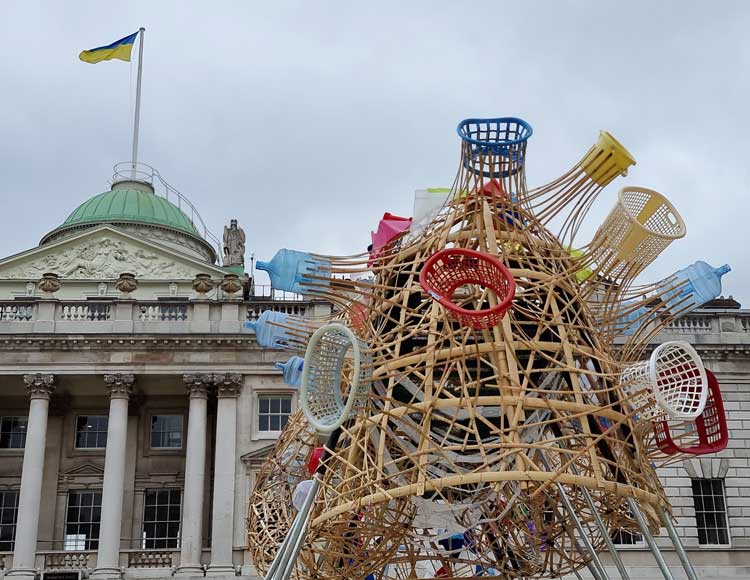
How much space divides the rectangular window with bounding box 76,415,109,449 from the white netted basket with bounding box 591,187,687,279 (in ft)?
108

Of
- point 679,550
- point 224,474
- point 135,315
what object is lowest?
point 679,550

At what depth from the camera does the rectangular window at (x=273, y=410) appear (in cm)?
4219

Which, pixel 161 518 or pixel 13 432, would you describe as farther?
pixel 13 432

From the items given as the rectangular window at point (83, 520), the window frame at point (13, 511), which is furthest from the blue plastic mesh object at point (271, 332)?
the window frame at point (13, 511)

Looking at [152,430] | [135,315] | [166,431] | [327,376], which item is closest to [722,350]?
[166,431]

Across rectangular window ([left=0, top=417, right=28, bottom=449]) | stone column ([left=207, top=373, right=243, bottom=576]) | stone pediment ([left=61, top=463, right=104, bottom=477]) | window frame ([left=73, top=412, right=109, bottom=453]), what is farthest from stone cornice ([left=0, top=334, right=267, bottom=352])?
stone pediment ([left=61, top=463, right=104, bottom=477])

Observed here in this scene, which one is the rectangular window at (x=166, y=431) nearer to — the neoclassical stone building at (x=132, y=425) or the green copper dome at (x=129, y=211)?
the neoclassical stone building at (x=132, y=425)

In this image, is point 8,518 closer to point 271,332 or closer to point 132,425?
point 132,425

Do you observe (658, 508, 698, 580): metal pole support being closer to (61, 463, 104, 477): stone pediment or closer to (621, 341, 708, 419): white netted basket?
(621, 341, 708, 419): white netted basket

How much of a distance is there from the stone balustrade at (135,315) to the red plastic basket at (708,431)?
27337 mm

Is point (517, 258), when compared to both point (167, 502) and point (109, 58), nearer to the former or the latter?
point (167, 502)

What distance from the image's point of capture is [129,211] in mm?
50531

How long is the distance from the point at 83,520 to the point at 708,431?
32.4 meters

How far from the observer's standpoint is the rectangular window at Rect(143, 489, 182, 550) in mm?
42562
